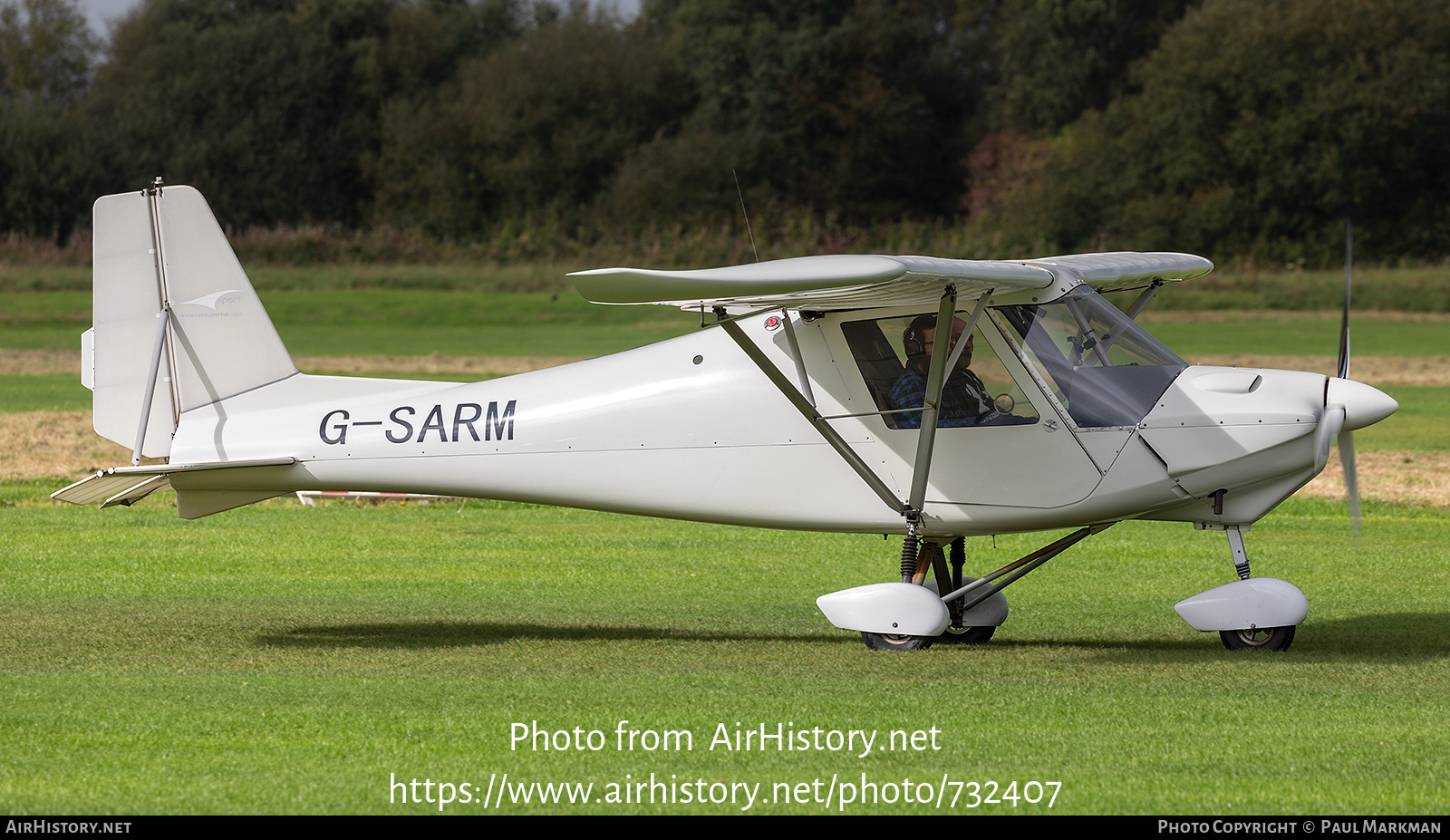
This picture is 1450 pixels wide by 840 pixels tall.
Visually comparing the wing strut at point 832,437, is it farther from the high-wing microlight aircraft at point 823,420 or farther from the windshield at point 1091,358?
the windshield at point 1091,358

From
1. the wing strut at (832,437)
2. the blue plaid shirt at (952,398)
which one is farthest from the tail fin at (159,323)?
the blue plaid shirt at (952,398)

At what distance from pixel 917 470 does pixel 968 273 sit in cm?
126

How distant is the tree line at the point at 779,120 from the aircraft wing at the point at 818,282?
49835mm

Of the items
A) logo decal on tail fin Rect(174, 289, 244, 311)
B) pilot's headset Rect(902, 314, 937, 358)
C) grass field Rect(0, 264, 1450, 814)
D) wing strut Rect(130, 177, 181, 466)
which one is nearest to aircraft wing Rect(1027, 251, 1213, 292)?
pilot's headset Rect(902, 314, 937, 358)

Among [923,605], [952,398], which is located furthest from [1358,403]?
[923,605]

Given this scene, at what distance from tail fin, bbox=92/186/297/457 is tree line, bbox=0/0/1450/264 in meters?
49.5

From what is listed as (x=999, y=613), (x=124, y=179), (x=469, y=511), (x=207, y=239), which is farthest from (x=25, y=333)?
(x=999, y=613)

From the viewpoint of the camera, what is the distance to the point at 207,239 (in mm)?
9969

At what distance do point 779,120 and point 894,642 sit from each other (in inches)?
2314

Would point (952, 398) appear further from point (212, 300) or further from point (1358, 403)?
point (212, 300)

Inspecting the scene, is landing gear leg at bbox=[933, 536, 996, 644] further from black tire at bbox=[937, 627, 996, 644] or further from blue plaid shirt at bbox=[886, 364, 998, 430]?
blue plaid shirt at bbox=[886, 364, 998, 430]

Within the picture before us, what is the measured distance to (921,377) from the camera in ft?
29.8

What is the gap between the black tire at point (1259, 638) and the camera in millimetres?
9023

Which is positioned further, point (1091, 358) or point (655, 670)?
point (1091, 358)
